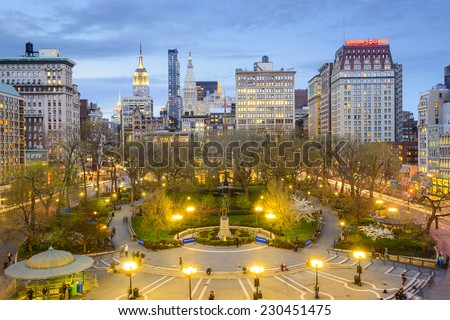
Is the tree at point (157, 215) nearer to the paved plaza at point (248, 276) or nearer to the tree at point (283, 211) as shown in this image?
the paved plaza at point (248, 276)

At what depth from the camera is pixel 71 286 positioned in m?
32.2

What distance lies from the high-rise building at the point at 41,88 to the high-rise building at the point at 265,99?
78.5m

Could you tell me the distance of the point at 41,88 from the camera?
13938cm

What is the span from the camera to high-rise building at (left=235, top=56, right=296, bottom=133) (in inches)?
7559

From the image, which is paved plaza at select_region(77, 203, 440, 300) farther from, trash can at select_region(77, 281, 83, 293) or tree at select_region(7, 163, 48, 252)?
tree at select_region(7, 163, 48, 252)

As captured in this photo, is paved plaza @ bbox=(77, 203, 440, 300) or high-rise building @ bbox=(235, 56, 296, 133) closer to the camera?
paved plaza @ bbox=(77, 203, 440, 300)

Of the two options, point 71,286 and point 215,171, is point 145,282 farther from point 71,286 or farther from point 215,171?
point 215,171

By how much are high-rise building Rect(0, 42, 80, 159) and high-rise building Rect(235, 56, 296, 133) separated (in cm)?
7852

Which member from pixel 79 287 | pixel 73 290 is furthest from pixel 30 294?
pixel 79 287

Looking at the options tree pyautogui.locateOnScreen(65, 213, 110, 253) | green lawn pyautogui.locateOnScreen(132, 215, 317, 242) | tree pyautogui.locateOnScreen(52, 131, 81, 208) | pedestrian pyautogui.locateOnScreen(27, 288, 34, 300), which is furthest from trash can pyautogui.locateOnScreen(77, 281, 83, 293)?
tree pyautogui.locateOnScreen(52, 131, 81, 208)

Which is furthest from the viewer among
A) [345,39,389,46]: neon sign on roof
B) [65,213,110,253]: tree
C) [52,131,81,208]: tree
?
[345,39,389,46]: neon sign on roof

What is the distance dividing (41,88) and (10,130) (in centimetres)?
4619

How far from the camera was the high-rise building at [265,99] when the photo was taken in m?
192
